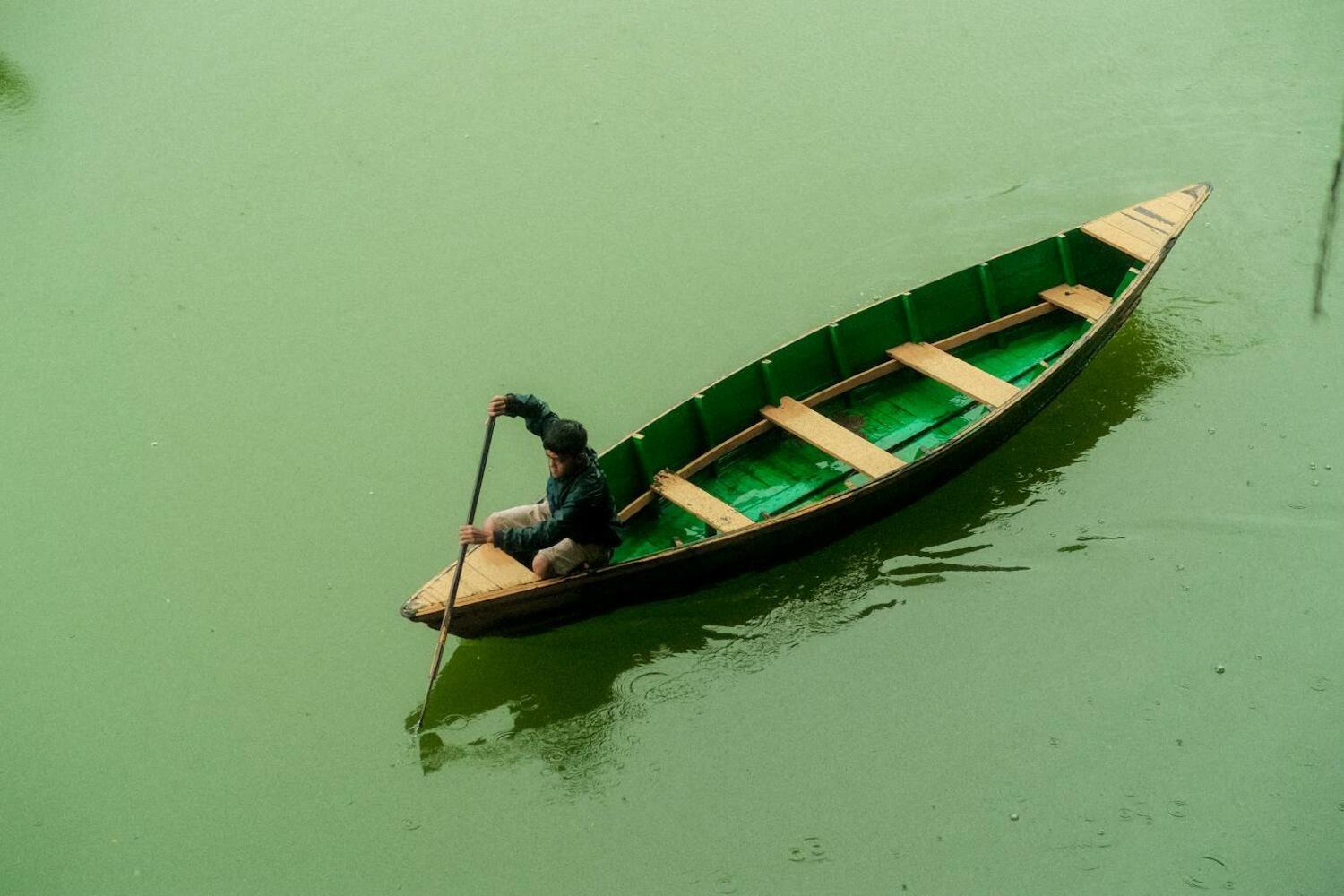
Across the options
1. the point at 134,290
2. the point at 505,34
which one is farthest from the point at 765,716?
the point at 505,34

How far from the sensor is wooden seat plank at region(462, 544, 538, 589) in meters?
5.73

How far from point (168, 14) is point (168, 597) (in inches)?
225

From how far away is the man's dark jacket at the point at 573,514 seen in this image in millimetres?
5500

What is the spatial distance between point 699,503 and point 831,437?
862 millimetres

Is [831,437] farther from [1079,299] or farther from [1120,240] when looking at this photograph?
[1120,240]

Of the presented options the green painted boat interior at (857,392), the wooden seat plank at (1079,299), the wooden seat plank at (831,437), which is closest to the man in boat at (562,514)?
the green painted boat interior at (857,392)

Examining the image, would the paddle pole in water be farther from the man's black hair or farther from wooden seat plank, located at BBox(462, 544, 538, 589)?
the man's black hair

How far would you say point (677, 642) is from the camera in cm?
612

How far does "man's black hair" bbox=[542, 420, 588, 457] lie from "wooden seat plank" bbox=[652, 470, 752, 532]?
1.02 m

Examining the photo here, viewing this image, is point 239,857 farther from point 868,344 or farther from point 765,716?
point 868,344

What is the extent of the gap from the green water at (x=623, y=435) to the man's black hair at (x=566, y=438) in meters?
1.18

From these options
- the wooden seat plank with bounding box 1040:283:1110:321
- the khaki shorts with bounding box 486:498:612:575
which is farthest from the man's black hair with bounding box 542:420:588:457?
the wooden seat plank with bounding box 1040:283:1110:321

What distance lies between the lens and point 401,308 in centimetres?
779

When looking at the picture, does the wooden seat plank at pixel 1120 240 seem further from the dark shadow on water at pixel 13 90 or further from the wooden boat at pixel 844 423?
the dark shadow on water at pixel 13 90
